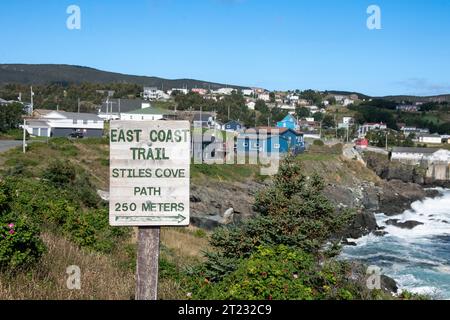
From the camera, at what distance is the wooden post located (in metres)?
4.40

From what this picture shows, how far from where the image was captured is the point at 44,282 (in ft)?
20.0

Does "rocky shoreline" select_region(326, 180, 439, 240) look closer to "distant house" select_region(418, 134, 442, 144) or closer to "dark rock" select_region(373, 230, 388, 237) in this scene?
"dark rock" select_region(373, 230, 388, 237)

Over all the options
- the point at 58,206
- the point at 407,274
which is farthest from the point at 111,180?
the point at 407,274

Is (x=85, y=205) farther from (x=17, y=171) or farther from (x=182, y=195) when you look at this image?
(x=182, y=195)

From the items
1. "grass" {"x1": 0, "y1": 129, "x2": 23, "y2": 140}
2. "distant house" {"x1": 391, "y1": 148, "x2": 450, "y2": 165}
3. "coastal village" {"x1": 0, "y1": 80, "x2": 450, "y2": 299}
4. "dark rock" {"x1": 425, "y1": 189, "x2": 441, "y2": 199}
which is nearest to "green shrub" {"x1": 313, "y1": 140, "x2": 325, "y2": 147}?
"coastal village" {"x1": 0, "y1": 80, "x2": 450, "y2": 299}

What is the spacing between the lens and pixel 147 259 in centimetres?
441

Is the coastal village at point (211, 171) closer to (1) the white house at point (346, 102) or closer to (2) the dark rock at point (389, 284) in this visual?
(2) the dark rock at point (389, 284)

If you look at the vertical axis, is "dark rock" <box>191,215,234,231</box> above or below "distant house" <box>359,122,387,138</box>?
below

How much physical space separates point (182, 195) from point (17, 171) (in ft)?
74.0

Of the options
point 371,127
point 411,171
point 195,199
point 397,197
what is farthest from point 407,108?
point 195,199

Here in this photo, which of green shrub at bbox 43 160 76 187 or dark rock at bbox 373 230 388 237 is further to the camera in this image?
dark rock at bbox 373 230 388 237

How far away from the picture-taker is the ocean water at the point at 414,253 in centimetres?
2200

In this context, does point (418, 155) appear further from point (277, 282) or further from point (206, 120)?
point (277, 282)

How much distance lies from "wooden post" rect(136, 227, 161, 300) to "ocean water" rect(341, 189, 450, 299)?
55.7 ft
